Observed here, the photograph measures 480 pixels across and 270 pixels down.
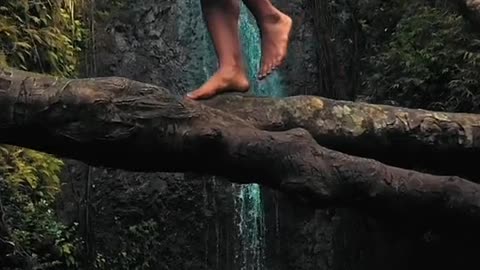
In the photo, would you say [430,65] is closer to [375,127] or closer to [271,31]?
[375,127]

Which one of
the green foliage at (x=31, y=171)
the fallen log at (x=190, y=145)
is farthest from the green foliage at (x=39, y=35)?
the fallen log at (x=190, y=145)

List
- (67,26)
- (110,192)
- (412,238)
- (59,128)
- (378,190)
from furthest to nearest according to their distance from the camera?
(110,192) → (67,26) → (412,238) → (378,190) → (59,128)

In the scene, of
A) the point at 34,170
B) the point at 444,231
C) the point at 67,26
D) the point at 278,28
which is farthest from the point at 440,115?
the point at 67,26

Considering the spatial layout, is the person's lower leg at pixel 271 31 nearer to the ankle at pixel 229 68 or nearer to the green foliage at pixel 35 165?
the ankle at pixel 229 68

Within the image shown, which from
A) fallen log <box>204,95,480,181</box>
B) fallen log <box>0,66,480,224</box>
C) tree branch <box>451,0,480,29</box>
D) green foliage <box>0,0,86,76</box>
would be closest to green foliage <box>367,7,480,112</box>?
tree branch <box>451,0,480,29</box>

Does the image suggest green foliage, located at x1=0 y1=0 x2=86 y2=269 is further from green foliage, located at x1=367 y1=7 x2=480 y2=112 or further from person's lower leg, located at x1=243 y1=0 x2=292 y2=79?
person's lower leg, located at x1=243 y1=0 x2=292 y2=79

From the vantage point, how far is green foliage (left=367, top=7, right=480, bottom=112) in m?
4.96

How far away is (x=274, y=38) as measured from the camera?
299 centimetres

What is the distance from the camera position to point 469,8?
3602 mm

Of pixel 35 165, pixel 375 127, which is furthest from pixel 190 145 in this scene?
pixel 35 165

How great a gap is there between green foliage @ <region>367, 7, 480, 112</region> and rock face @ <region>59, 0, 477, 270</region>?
104cm

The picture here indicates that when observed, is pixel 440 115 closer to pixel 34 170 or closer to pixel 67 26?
pixel 34 170

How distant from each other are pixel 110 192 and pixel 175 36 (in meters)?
1.41

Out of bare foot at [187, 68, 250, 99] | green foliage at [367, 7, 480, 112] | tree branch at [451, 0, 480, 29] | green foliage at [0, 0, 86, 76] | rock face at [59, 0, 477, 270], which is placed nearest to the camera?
bare foot at [187, 68, 250, 99]
